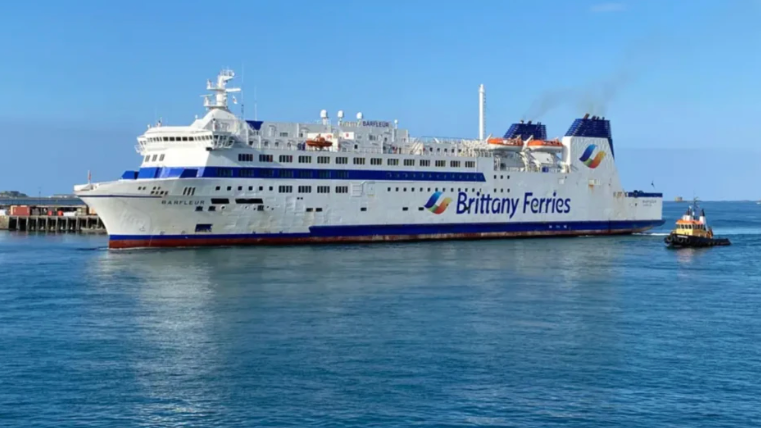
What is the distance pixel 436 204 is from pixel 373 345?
104ft

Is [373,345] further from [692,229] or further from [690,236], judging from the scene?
[692,229]

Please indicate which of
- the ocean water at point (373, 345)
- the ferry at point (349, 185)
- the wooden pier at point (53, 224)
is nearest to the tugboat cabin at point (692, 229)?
the ferry at point (349, 185)

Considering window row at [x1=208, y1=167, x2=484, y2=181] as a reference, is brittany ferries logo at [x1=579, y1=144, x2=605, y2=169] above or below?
above

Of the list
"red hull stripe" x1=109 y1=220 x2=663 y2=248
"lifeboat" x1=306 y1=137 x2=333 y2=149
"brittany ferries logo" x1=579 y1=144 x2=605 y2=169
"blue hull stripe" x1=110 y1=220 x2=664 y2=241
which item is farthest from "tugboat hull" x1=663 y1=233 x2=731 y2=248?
"lifeboat" x1=306 y1=137 x2=333 y2=149

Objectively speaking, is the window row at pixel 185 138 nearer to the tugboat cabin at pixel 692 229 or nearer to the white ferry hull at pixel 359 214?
the white ferry hull at pixel 359 214

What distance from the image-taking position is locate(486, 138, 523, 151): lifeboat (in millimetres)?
56906

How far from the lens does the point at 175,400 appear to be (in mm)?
17000

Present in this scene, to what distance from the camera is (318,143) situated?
48.4 meters

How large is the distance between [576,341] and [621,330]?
2.27 meters

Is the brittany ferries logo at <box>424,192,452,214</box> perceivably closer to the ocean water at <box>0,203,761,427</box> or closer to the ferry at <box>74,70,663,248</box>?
the ferry at <box>74,70,663,248</box>

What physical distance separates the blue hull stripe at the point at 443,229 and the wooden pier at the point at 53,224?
1087 inches

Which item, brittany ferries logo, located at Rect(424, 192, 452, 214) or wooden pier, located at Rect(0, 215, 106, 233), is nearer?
brittany ferries logo, located at Rect(424, 192, 452, 214)

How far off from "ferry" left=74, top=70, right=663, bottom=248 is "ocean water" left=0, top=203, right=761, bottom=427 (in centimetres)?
528

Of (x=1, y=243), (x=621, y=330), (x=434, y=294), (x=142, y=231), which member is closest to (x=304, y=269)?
(x=434, y=294)
